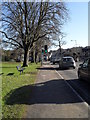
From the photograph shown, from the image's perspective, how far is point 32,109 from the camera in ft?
20.8

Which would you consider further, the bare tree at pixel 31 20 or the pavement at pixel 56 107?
the bare tree at pixel 31 20

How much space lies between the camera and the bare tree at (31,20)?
31108 millimetres

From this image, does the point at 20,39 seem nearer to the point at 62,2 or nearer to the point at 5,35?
the point at 5,35

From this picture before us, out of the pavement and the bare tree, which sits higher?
the bare tree

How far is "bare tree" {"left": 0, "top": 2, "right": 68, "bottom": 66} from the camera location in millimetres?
31108

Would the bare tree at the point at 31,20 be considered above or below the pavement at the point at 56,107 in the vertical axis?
above

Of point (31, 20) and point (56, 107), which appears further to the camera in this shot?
point (31, 20)

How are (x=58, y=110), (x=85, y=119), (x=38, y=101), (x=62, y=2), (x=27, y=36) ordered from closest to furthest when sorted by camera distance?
(x=85, y=119) → (x=58, y=110) → (x=38, y=101) → (x=62, y=2) → (x=27, y=36)

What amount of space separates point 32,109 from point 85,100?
2.33 meters

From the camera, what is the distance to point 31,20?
1288 inches

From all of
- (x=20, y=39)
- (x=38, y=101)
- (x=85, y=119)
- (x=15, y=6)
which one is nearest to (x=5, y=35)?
(x=20, y=39)

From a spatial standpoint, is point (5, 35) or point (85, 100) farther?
point (5, 35)

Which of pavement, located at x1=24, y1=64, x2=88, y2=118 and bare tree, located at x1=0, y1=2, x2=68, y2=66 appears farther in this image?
bare tree, located at x1=0, y1=2, x2=68, y2=66

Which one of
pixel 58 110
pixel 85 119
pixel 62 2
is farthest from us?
pixel 62 2
